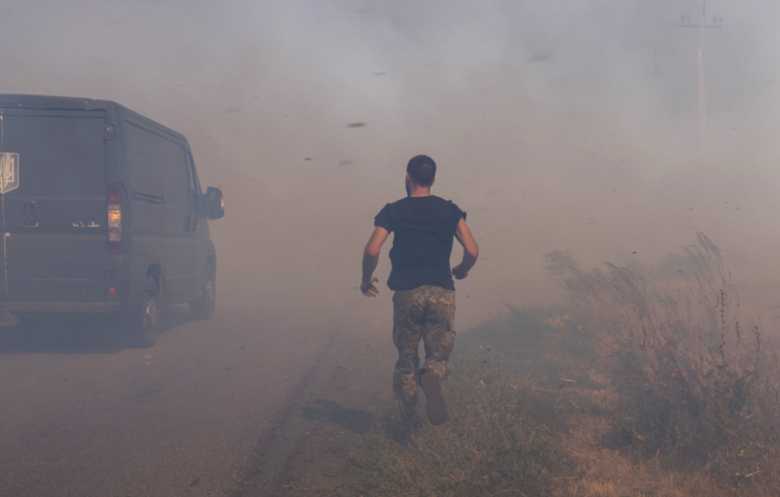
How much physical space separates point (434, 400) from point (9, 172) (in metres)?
6.27

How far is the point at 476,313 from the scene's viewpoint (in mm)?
14547

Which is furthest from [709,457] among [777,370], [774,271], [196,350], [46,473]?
[774,271]

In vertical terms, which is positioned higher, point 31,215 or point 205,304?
point 31,215

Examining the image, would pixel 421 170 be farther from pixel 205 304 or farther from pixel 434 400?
pixel 205 304

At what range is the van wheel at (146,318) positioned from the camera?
9.91 meters

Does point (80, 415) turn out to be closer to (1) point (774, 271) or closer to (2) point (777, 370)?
(2) point (777, 370)

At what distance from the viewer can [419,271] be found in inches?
214

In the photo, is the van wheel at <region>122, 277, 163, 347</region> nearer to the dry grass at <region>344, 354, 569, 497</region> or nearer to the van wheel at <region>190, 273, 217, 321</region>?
the van wheel at <region>190, 273, 217, 321</region>

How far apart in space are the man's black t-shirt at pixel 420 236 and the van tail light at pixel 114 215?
4761 mm

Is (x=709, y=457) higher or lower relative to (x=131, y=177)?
lower

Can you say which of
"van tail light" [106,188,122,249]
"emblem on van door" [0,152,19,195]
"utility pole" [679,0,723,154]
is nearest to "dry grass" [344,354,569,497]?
"van tail light" [106,188,122,249]

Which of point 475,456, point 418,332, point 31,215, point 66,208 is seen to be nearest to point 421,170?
point 418,332

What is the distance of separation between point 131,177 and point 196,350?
215cm

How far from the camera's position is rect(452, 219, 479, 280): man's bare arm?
555 centimetres
